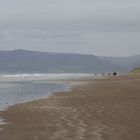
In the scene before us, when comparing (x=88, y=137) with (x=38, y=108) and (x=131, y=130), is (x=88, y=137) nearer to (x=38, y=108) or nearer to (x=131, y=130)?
(x=131, y=130)

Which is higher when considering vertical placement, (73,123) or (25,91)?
(25,91)

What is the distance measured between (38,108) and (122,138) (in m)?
8.68

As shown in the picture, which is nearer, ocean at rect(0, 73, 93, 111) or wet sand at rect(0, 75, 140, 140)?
wet sand at rect(0, 75, 140, 140)

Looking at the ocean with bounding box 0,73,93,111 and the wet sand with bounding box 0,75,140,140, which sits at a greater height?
the ocean with bounding box 0,73,93,111

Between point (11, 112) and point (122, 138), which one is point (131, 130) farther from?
point (11, 112)

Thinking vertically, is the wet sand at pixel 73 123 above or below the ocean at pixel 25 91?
below

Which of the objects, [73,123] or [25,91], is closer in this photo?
[73,123]

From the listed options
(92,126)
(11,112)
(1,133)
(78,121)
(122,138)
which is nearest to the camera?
(122,138)

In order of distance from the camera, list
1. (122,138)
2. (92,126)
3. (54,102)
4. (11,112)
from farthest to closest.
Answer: (54,102) → (11,112) → (92,126) → (122,138)

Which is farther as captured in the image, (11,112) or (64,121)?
(11,112)

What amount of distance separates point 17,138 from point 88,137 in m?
1.88

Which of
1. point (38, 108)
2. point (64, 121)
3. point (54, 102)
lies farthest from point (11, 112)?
point (54, 102)

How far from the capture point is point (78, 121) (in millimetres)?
14336

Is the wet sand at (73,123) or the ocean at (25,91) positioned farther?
the ocean at (25,91)
